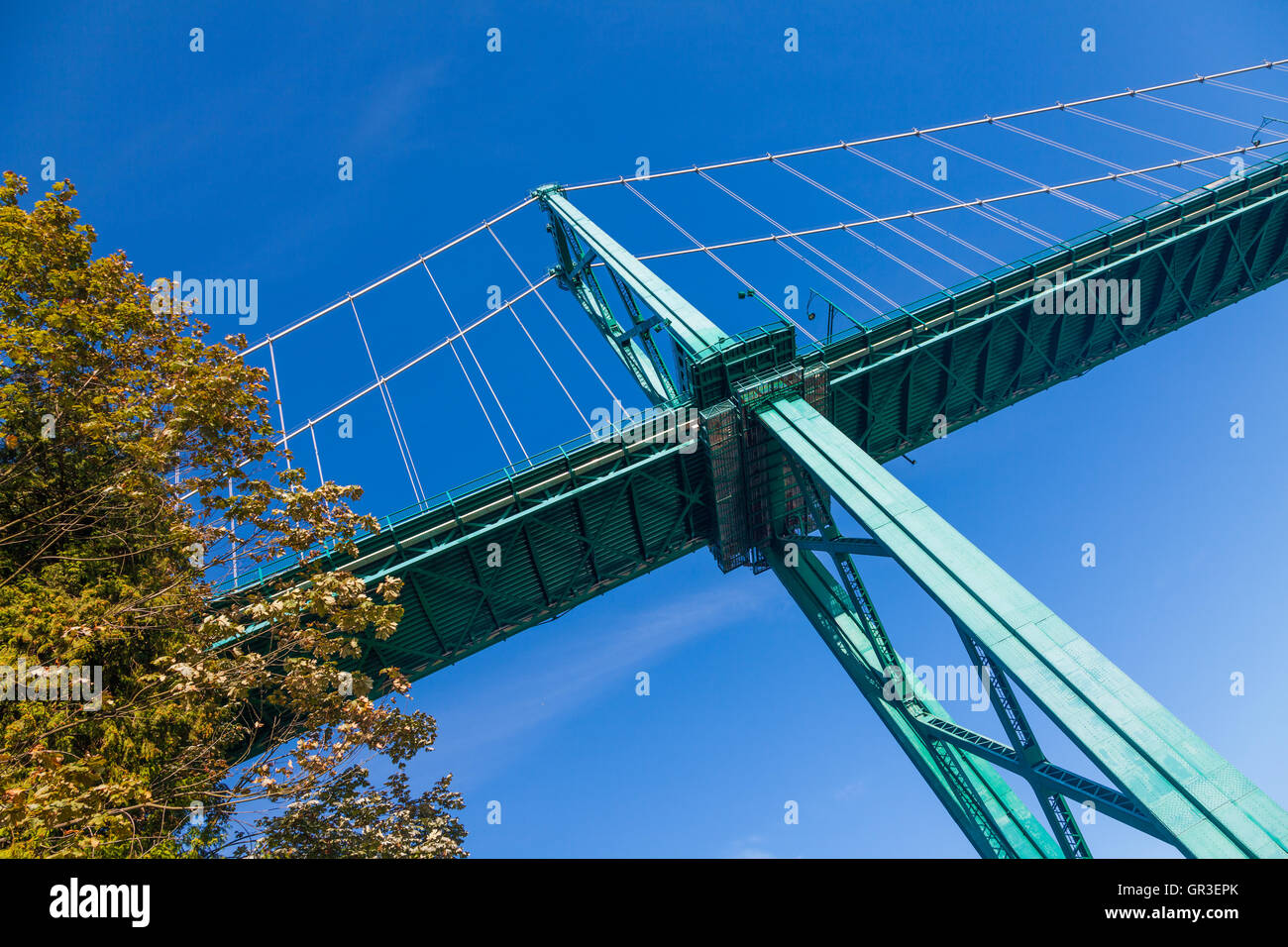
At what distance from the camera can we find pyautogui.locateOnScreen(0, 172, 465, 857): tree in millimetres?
9617

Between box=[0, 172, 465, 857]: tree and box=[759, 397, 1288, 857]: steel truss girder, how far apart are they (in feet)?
31.2

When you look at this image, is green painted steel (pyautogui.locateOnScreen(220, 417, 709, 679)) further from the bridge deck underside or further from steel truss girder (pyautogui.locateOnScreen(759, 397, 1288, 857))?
steel truss girder (pyautogui.locateOnScreen(759, 397, 1288, 857))

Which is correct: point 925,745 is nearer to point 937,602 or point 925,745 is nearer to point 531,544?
point 937,602

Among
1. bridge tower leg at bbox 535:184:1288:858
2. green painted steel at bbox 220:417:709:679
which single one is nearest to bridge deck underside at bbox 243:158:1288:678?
green painted steel at bbox 220:417:709:679

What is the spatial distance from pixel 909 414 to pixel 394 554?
→ 53.5 feet

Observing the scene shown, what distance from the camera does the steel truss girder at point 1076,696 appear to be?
31.3 feet

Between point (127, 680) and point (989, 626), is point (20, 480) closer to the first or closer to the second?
point (127, 680)

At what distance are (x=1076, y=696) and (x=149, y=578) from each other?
1439cm

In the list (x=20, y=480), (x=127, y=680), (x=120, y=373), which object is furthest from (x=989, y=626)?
(x=20, y=480)

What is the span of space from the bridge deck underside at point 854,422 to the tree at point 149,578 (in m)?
5.85

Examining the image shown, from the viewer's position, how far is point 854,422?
2306cm

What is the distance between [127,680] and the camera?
10477 millimetres
